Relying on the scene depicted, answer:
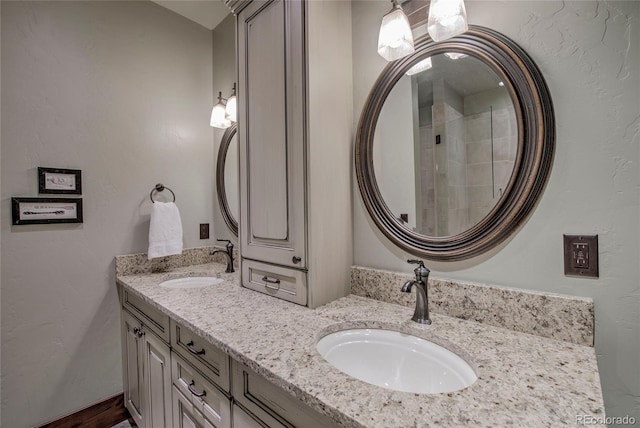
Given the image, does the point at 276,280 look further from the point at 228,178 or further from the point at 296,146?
the point at 228,178

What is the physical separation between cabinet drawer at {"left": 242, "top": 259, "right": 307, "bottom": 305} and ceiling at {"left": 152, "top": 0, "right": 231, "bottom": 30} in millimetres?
1813

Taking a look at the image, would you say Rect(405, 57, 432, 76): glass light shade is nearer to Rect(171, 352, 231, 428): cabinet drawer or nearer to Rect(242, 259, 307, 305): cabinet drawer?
Rect(242, 259, 307, 305): cabinet drawer

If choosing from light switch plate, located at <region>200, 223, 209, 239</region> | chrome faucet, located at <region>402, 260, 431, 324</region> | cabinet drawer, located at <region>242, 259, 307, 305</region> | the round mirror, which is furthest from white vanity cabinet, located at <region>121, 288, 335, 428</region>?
the round mirror

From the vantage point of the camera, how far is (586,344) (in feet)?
2.59

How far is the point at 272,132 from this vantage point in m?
1.26

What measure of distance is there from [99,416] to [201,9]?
267 cm

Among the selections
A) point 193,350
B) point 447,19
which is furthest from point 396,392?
point 447,19

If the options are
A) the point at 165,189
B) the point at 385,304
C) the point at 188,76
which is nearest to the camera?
the point at 385,304

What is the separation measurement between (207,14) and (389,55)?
1719 millimetres

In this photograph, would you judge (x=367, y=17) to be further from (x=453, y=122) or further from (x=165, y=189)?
(x=165, y=189)

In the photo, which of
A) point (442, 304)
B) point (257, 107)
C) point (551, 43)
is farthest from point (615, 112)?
point (257, 107)

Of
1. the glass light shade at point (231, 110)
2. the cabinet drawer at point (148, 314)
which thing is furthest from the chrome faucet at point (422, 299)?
the glass light shade at point (231, 110)

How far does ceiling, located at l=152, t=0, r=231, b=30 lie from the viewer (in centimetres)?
196

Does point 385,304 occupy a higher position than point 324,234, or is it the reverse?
point 324,234
